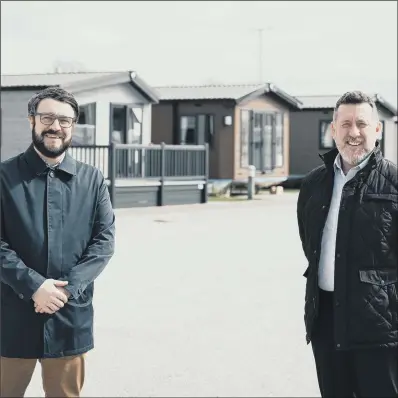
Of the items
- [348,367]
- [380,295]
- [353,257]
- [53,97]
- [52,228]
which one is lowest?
[348,367]

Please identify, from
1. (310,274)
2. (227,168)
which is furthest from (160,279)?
(227,168)

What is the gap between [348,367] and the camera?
9.27ft

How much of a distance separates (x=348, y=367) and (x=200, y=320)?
158 inches

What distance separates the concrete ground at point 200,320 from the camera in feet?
16.2

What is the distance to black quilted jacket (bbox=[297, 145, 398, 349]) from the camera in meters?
2.36

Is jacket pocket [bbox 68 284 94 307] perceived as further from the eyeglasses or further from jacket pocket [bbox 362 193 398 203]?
jacket pocket [bbox 362 193 398 203]

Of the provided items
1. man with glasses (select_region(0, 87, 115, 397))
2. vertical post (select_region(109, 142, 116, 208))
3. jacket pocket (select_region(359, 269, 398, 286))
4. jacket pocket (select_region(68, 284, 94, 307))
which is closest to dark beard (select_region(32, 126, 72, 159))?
man with glasses (select_region(0, 87, 115, 397))

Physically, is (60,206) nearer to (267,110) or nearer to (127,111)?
(127,111)

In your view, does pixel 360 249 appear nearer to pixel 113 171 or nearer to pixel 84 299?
pixel 84 299

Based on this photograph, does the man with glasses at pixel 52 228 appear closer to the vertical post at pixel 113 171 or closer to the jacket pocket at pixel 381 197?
the jacket pocket at pixel 381 197

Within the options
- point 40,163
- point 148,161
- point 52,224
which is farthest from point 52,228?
point 148,161

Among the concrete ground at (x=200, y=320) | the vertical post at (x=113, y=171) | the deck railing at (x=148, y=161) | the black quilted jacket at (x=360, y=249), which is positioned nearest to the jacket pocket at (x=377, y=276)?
the black quilted jacket at (x=360, y=249)

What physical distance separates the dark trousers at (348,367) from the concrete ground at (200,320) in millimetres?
1936

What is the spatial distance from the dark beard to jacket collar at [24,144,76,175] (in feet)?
0.18
